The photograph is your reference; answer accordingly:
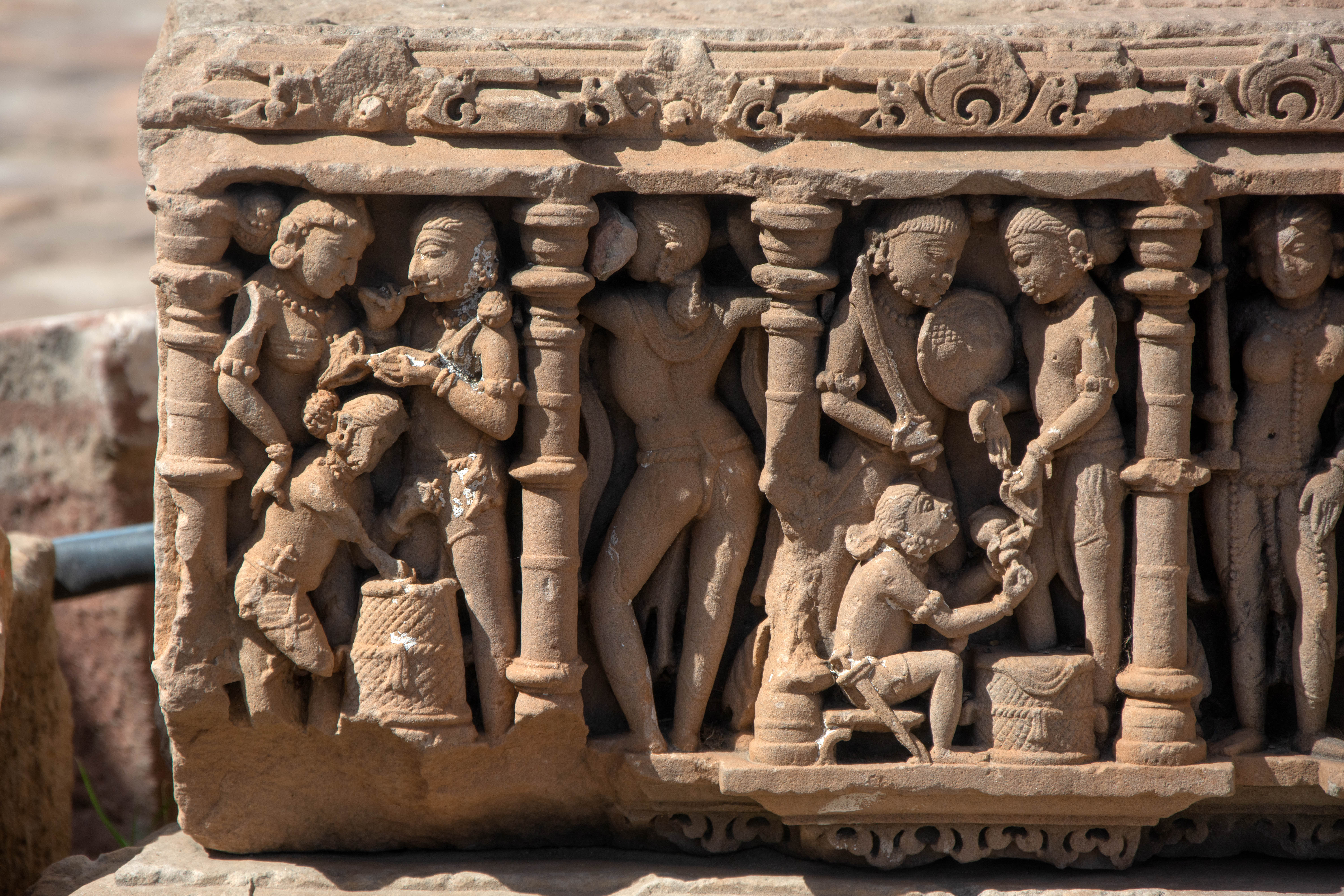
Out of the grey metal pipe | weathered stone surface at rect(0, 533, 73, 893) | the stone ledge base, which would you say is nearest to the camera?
the stone ledge base

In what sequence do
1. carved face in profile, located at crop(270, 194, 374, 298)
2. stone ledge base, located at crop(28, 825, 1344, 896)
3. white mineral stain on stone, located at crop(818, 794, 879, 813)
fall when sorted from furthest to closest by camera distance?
stone ledge base, located at crop(28, 825, 1344, 896)
white mineral stain on stone, located at crop(818, 794, 879, 813)
carved face in profile, located at crop(270, 194, 374, 298)

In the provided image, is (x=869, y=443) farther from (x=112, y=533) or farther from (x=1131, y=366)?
(x=112, y=533)

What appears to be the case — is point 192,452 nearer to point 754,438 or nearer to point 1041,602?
point 754,438

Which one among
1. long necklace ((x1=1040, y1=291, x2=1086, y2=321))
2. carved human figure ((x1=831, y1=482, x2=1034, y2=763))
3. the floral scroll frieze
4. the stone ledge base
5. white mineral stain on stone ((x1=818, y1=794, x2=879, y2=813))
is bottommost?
the stone ledge base

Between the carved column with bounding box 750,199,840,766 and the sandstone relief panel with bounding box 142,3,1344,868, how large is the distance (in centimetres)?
1

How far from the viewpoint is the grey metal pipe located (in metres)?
A: 5.81

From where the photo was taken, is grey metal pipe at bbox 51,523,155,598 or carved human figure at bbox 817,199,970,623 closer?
carved human figure at bbox 817,199,970,623

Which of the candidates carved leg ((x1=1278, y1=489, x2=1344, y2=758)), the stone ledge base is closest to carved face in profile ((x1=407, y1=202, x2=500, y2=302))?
the stone ledge base

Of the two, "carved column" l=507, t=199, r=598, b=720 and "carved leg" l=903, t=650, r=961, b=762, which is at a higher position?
"carved column" l=507, t=199, r=598, b=720

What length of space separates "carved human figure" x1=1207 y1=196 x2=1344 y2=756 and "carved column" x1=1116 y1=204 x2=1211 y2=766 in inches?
7.0

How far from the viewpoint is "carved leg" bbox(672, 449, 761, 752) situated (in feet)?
13.9

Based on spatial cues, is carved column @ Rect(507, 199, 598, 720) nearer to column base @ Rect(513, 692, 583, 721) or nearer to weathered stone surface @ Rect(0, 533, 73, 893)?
column base @ Rect(513, 692, 583, 721)

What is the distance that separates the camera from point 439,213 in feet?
13.1

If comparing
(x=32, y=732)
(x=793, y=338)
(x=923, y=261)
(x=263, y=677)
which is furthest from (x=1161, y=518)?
(x=32, y=732)
